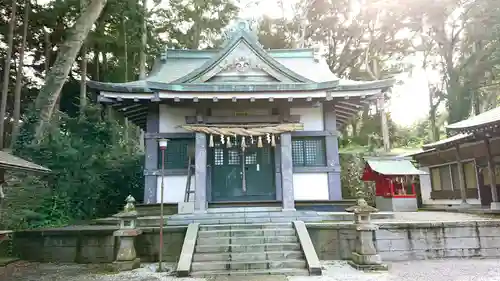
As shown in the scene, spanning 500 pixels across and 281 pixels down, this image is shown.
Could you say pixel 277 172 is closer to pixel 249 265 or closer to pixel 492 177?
pixel 249 265

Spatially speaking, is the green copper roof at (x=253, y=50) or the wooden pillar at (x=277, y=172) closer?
the green copper roof at (x=253, y=50)

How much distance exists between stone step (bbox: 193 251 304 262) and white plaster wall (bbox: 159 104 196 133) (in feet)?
17.6

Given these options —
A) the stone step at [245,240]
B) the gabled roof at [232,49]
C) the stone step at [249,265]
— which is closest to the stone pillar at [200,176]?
the stone step at [245,240]

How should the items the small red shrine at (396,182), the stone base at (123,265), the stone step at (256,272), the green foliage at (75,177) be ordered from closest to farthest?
the stone step at (256,272) < the stone base at (123,265) < the green foliage at (75,177) < the small red shrine at (396,182)

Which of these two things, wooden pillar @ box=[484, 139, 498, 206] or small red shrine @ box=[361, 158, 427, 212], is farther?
small red shrine @ box=[361, 158, 427, 212]

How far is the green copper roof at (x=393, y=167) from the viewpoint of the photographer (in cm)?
1405

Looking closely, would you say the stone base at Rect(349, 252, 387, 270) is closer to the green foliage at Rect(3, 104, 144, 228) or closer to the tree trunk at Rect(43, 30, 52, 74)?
the green foliage at Rect(3, 104, 144, 228)

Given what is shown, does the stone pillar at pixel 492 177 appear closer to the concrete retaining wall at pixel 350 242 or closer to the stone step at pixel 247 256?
the concrete retaining wall at pixel 350 242

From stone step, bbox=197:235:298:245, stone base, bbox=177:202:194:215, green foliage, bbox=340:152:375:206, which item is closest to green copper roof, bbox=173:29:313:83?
stone base, bbox=177:202:194:215

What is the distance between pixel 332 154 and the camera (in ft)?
39.8

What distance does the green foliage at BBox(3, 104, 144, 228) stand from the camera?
420 inches

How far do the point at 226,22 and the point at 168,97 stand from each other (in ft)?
56.4

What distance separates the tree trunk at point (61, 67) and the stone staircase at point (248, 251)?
8796mm

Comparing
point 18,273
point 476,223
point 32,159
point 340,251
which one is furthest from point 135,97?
point 476,223
